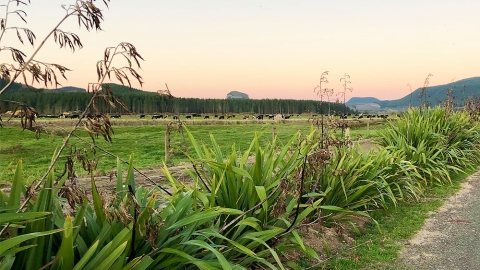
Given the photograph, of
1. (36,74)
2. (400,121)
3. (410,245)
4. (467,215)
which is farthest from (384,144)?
(36,74)

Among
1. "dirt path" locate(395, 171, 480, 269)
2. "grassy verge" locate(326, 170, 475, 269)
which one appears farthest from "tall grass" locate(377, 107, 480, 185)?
"dirt path" locate(395, 171, 480, 269)

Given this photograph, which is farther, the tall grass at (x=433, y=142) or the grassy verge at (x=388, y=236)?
the tall grass at (x=433, y=142)

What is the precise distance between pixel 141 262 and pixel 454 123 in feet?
36.4

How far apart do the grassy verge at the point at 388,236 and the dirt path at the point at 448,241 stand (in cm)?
12

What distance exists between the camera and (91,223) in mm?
2834

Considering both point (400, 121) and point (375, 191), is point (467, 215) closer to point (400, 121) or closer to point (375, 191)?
point (375, 191)

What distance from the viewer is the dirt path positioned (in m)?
4.57

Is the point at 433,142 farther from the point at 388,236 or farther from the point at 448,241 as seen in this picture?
the point at 388,236

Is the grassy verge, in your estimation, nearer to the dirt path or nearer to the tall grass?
Answer: the dirt path

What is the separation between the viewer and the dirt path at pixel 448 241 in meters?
4.57

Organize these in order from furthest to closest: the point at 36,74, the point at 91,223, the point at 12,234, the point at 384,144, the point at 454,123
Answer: the point at 454,123 < the point at 384,144 < the point at 91,223 < the point at 12,234 < the point at 36,74

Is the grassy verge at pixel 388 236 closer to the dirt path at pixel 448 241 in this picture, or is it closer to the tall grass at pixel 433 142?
the dirt path at pixel 448 241

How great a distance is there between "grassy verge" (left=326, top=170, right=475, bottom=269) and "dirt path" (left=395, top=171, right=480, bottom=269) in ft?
0.38

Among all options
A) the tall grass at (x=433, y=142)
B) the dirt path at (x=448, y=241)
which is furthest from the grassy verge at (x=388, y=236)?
the tall grass at (x=433, y=142)
